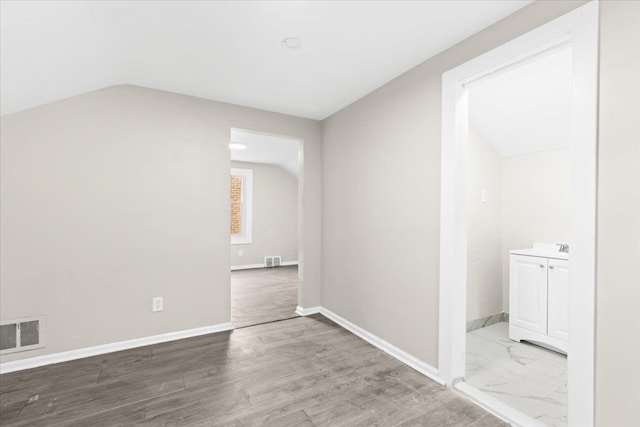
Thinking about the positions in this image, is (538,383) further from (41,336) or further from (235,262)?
(235,262)

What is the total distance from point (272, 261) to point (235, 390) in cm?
513

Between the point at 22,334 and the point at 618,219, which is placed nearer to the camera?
the point at 618,219

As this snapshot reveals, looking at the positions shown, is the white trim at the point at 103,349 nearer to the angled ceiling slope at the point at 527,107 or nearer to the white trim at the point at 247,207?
the angled ceiling slope at the point at 527,107

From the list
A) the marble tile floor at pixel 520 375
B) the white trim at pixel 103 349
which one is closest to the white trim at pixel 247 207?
the white trim at pixel 103 349

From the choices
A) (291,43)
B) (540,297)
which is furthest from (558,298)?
(291,43)

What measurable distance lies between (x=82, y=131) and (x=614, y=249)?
3657mm

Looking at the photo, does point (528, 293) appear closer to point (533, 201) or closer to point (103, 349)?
point (533, 201)

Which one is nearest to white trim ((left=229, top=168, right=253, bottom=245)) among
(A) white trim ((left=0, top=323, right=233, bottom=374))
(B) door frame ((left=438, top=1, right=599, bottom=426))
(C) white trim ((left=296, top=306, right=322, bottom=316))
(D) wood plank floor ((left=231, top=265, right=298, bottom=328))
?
(D) wood plank floor ((left=231, top=265, right=298, bottom=328))

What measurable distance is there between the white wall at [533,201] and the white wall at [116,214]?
9.50 ft

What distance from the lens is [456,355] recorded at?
209 centimetres

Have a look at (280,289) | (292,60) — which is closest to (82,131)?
(292,60)

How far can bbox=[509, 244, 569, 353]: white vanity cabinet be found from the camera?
252 cm

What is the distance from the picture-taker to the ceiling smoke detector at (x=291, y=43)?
2.01 meters

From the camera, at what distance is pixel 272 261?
7.14 metres
